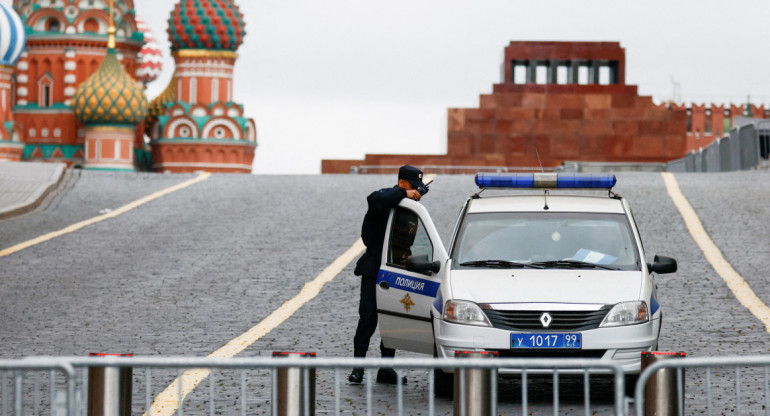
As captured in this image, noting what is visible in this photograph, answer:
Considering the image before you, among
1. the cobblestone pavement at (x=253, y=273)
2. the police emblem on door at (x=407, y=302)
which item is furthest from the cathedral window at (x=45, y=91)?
the police emblem on door at (x=407, y=302)

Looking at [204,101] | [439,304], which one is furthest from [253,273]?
[204,101]

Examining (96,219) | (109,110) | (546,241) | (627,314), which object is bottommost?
(627,314)

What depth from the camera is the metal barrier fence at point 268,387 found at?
6582mm

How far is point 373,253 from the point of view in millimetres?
11305

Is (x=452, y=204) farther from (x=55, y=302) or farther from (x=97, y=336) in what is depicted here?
(x=97, y=336)

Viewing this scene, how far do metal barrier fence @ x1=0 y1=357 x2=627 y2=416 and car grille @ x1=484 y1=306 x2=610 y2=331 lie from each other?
34 centimetres

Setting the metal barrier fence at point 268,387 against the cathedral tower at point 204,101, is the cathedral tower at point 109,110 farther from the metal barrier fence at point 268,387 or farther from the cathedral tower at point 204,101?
the metal barrier fence at point 268,387

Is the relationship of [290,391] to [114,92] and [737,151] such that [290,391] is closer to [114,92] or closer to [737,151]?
[737,151]

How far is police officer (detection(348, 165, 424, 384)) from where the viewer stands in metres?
11.2

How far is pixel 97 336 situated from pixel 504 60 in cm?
5834

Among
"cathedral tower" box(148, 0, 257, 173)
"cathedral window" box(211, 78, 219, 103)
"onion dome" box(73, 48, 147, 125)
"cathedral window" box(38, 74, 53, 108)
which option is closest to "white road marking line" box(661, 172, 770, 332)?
"onion dome" box(73, 48, 147, 125)

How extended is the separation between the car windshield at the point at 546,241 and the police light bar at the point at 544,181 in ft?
0.88

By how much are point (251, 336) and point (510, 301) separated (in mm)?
4851

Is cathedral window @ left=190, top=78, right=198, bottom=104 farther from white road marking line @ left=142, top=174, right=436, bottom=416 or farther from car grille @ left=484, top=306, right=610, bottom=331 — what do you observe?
car grille @ left=484, top=306, right=610, bottom=331
